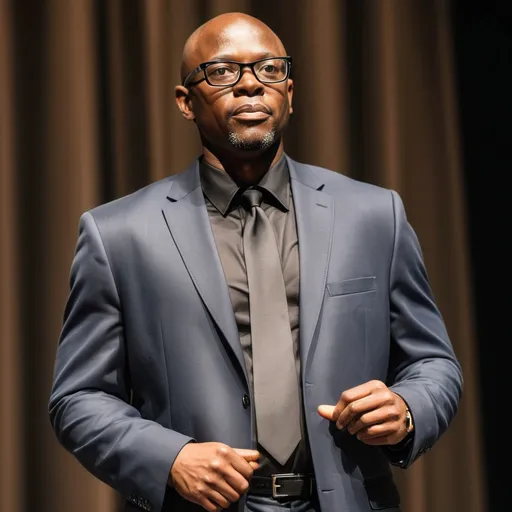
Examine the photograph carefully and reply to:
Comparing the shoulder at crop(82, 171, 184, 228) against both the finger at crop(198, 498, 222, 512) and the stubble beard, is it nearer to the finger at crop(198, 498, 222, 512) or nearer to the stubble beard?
the stubble beard

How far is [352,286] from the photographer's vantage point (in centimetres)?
147

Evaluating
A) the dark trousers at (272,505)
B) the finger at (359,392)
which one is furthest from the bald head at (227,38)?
the dark trousers at (272,505)

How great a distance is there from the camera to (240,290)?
1463 millimetres

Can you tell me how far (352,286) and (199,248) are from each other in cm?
22

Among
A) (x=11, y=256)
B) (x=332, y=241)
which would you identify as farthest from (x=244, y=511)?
(x=11, y=256)

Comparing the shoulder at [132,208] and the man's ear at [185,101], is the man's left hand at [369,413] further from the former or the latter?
the man's ear at [185,101]

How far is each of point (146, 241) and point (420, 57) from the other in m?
1.13

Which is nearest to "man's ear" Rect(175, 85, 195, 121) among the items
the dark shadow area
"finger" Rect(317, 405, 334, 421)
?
"finger" Rect(317, 405, 334, 421)

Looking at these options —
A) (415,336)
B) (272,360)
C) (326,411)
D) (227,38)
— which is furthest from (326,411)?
(227,38)

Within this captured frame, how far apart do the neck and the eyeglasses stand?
0.10 m

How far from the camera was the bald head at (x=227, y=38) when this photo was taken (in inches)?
61.1

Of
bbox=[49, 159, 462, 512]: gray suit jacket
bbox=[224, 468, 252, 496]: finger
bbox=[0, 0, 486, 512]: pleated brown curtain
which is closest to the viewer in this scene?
bbox=[224, 468, 252, 496]: finger

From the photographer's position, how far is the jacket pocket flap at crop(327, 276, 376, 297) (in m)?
1.46

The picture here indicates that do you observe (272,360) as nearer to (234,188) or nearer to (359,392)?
(359,392)
